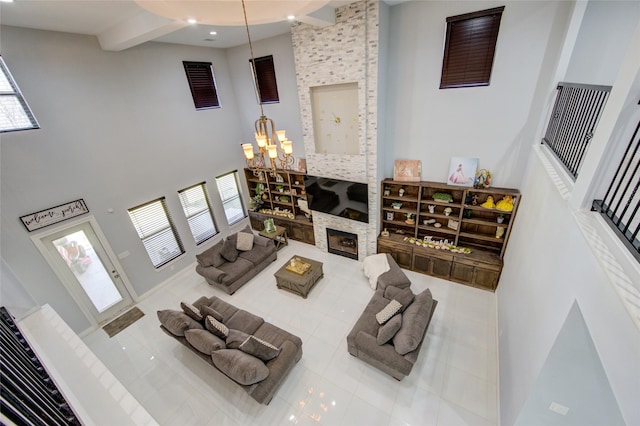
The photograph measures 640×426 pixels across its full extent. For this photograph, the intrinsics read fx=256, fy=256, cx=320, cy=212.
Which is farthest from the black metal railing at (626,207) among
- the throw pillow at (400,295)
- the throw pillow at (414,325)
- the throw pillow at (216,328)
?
the throw pillow at (216,328)

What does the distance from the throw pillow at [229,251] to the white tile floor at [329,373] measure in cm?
95

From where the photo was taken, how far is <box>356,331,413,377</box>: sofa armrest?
3.54m

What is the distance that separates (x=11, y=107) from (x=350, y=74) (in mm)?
5301

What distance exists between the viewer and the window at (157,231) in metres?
5.58

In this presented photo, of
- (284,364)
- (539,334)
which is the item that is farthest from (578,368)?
(284,364)

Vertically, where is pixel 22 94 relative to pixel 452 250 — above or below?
above

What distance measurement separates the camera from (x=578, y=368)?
6.84 feet

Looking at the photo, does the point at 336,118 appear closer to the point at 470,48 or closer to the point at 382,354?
the point at 470,48

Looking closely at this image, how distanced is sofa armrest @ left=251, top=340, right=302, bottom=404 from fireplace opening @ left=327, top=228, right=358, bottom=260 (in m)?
2.87

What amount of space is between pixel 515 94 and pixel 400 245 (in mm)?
3354

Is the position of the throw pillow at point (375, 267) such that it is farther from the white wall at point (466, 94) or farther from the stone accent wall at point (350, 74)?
the white wall at point (466, 94)

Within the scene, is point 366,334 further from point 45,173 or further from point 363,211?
point 45,173

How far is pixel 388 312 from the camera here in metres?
3.99

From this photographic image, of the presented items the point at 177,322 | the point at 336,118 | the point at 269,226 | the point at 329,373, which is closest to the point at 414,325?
the point at 329,373
